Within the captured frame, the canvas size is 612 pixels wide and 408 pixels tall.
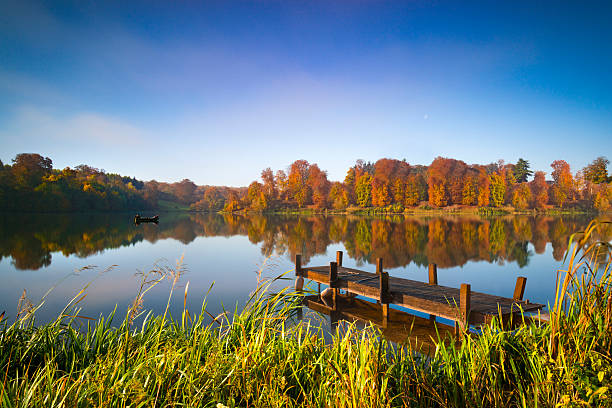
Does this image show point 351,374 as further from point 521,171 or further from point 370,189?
point 521,171

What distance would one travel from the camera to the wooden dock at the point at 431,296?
25.1ft

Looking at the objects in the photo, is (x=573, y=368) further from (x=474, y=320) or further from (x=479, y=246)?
(x=479, y=246)

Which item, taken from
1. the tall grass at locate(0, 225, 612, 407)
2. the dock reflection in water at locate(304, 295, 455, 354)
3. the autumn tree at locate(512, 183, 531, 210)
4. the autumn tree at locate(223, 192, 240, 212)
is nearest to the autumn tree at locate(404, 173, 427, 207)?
the autumn tree at locate(512, 183, 531, 210)

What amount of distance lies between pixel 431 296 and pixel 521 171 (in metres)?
98.7

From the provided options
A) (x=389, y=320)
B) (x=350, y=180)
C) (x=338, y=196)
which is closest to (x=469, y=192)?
(x=350, y=180)

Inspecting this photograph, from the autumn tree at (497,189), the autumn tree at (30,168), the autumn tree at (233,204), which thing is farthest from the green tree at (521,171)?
the autumn tree at (30,168)

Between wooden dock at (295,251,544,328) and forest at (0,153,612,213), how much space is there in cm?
6757

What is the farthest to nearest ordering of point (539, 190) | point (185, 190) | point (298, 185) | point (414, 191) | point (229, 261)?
point (185, 190) → point (298, 185) → point (539, 190) → point (414, 191) → point (229, 261)

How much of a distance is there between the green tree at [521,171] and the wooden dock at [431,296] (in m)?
96.5

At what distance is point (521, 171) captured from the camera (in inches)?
3610

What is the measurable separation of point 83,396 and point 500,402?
A: 344cm

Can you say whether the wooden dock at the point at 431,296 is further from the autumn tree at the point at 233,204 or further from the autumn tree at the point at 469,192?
the autumn tree at the point at 233,204

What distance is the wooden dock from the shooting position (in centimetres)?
765

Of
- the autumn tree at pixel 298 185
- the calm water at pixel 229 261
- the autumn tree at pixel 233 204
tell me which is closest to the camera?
the calm water at pixel 229 261
